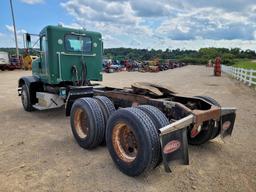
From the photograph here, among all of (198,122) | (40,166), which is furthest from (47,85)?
(198,122)

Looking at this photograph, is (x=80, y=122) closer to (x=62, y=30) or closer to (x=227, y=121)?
(x=227, y=121)

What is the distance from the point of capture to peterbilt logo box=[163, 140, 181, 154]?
10.1ft

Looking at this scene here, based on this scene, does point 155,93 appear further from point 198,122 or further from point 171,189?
point 171,189

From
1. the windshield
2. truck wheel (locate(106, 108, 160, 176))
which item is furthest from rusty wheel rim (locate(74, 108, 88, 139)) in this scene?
the windshield

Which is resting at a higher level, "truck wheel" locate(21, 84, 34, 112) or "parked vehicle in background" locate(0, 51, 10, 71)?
"parked vehicle in background" locate(0, 51, 10, 71)

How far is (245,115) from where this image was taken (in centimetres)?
714

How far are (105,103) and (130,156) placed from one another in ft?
4.20

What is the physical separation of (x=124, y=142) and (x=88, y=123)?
979 mm

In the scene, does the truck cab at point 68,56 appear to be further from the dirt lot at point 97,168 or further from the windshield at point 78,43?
the dirt lot at point 97,168

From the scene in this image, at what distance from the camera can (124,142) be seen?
3.69m

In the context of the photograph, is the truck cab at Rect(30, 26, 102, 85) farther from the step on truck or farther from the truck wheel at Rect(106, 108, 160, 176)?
the truck wheel at Rect(106, 108, 160, 176)

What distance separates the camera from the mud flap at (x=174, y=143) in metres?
3.06

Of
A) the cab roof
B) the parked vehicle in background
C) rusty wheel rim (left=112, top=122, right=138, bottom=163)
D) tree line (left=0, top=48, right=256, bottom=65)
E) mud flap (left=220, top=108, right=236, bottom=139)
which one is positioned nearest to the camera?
rusty wheel rim (left=112, top=122, right=138, bottom=163)

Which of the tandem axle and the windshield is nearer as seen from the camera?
the tandem axle
